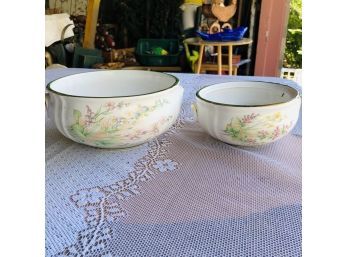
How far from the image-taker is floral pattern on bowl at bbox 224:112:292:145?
0.46m

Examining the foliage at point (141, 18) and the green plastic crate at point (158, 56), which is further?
the foliage at point (141, 18)

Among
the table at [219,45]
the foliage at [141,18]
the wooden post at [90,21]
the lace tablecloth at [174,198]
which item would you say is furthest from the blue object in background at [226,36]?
the lace tablecloth at [174,198]

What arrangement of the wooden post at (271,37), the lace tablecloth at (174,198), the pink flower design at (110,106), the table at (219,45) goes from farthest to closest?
1. the wooden post at (271,37)
2. the table at (219,45)
3. the pink flower design at (110,106)
4. the lace tablecloth at (174,198)

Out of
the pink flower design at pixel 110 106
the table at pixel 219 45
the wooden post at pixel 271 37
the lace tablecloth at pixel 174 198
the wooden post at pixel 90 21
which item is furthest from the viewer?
the wooden post at pixel 90 21

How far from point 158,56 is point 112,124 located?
2172 mm

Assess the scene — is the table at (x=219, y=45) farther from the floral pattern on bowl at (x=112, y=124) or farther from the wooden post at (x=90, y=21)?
the floral pattern on bowl at (x=112, y=124)

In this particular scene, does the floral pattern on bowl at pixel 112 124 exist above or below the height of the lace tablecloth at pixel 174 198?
above

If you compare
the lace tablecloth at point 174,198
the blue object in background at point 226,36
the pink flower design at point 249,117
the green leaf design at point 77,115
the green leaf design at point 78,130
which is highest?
the blue object in background at point 226,36

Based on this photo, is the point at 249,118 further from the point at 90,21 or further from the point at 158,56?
the point at 90,21

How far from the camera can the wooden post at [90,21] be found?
2800 millimetres

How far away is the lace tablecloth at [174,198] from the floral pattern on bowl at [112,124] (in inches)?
1.3
